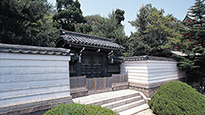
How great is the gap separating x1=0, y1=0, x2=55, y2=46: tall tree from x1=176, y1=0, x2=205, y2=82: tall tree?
43.6ft

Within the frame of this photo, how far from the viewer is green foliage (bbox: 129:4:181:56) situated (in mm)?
13202

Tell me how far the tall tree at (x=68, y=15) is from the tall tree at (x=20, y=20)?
40.4ft

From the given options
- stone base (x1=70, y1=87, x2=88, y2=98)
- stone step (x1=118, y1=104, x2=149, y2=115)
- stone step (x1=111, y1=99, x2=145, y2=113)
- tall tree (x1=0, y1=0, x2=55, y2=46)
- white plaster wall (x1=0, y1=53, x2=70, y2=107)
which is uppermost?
tall tree (x1=0, y1=0, x2=55, y2=46)

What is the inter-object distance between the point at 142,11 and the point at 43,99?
15.8m

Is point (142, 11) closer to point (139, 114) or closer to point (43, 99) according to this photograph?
point (139, 114)

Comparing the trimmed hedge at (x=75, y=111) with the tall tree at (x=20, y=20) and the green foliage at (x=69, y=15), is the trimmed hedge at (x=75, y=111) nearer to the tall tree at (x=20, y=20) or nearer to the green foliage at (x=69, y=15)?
the tall tree at (x=20, y=20)

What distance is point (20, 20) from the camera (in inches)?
305

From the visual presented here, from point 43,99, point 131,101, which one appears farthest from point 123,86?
point 43,99

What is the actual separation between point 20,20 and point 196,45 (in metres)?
15.2

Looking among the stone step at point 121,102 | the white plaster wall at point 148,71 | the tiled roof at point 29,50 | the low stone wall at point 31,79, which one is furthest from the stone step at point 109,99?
the tiled roof at point 29,50

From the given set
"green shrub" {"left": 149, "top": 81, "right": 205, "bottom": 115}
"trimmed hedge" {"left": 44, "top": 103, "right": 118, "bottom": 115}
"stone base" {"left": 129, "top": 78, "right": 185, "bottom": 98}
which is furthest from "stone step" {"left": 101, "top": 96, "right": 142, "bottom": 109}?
"trimmed hedge" {"left": 44, "top": 103, "right": 118, "bottom": 115}

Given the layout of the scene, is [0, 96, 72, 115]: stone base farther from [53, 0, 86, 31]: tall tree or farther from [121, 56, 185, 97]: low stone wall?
[53, 0, 86, 31]: tall tree

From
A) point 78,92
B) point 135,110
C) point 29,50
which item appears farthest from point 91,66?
point 29,50

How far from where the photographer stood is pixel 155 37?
46.1 ft
